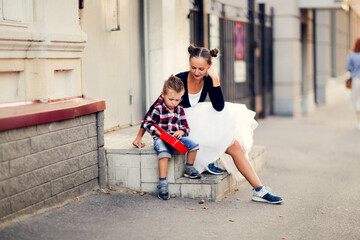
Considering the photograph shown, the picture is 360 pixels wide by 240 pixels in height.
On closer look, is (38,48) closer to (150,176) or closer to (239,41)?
(150,176)

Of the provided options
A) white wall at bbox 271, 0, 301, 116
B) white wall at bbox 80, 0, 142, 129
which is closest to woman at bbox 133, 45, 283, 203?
white wall at bbox 80, 0, 142, 129

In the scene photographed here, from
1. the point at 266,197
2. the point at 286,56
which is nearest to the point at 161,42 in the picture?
the point at 266,197

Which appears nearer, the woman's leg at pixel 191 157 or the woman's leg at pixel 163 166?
the woman's leg at pixel 163 166

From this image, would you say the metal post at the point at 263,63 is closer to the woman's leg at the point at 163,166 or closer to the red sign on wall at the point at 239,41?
the red sign on wall at the point at 239,41

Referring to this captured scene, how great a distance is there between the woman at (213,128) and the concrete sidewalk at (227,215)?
301 mm

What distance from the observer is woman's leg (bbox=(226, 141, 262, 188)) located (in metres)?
5.55

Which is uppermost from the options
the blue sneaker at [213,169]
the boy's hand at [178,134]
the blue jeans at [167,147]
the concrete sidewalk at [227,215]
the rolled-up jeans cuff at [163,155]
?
the boy's hand at [178,134]

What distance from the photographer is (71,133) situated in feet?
16.6

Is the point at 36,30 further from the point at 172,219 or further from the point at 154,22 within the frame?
the point at 154,22

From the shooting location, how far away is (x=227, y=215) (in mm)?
5039

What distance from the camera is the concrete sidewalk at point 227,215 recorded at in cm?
436

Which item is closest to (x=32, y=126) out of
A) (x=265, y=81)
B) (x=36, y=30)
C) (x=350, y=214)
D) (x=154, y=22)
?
(x=36, y=30)

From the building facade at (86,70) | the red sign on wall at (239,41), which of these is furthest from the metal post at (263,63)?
the red sign on wall at (239,41)

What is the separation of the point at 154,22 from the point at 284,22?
711cm
